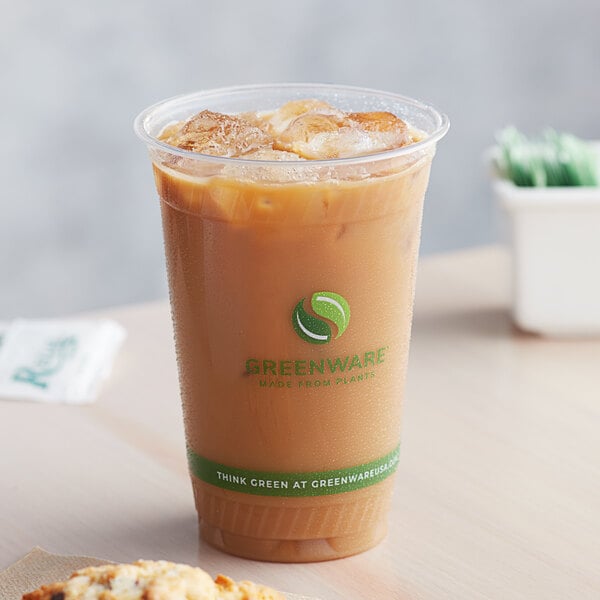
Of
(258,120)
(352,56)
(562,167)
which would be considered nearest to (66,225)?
(352,56)

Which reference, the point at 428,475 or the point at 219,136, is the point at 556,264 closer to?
the point at 428,475

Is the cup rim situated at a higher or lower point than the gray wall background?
higher

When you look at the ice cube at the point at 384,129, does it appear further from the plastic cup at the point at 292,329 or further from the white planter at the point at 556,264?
the white planter at the point at 556,264

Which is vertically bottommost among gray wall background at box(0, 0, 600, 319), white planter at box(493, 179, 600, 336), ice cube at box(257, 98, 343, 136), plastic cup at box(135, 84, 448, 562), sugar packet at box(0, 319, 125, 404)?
gray wall background at box(0, 0, 600, 319)

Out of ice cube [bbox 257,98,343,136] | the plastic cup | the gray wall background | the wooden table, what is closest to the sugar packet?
the wooden table

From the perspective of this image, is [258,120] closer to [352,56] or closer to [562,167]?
[562,167]

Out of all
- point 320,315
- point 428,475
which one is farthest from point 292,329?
point 428,475

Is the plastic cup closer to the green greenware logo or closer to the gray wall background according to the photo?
the green greenware logo
